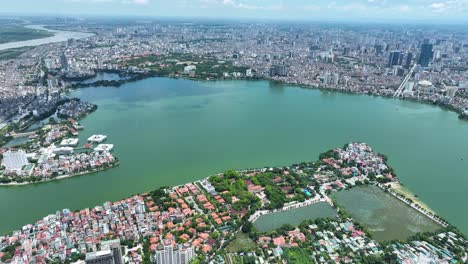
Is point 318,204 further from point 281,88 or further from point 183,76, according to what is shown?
point 183,76

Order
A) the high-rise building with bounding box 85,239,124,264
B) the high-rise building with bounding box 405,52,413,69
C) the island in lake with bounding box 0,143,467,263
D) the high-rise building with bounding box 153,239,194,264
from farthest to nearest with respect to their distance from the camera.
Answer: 1. the high-rise building with bounding box 405,52,413,69
2. the island in lake with bounding box 0,143,467,263
3. the high-rise building with bounding box 153,239,194,264
4. the high-rise building with bounding box 85,239,124,264

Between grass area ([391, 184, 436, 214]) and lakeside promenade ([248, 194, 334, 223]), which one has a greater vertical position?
grass area ([391, 184, 436, 214])

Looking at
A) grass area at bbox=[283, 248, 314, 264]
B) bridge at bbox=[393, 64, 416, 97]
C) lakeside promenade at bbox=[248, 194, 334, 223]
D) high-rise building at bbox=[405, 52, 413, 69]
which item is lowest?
grass area at bbox=[283, 248, 314, 264]

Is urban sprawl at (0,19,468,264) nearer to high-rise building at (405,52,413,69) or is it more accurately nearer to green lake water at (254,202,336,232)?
green lake water at (254,202,336,232)

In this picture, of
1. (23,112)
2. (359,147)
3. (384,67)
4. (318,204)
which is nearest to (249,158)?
(318,204)

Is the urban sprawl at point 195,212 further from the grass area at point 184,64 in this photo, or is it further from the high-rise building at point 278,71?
the high-rise building at point 278,71

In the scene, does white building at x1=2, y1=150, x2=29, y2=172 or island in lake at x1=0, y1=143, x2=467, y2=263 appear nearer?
island in lake at x1=0, y1=143, x2=467, y2=263

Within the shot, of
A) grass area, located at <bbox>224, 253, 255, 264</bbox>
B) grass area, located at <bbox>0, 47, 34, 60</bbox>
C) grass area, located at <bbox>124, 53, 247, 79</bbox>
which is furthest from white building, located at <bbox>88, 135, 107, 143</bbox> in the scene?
grass area, located at <bbox>0, 47, 34, 60</bbox>

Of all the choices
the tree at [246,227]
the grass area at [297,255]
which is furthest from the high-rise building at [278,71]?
the grass area at [297,255]
